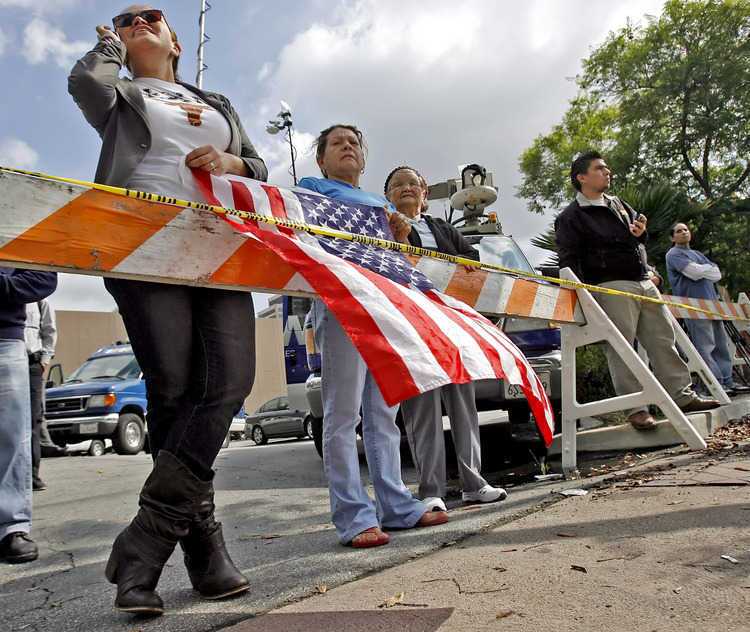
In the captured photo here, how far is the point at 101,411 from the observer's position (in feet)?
41.5

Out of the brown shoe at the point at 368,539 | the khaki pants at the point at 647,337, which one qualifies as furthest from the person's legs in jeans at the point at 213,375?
the khaki pants at the point at 647,337

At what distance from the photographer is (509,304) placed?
12.9 ft

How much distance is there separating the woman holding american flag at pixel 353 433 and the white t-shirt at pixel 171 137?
2.84ft

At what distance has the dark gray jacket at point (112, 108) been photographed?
2270 mm

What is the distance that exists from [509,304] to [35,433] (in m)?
4.36

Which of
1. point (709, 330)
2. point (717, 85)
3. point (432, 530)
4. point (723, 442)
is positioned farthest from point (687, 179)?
point (432, 530)

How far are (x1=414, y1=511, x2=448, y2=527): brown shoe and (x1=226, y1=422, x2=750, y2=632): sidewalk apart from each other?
397 mm

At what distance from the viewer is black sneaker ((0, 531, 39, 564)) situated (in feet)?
10.0

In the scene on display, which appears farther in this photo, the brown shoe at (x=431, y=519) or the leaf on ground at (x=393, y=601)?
the brown shoe at (x=431, y=519)

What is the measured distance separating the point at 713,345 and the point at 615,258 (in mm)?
3177

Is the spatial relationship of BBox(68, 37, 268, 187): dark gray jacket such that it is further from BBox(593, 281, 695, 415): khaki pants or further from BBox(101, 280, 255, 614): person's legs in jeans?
BBox(593, 281, 695, 415): khaki pants

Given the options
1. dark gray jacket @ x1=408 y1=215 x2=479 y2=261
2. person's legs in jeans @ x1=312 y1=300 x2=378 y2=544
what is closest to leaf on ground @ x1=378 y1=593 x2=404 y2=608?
person's legs in jeans @ x1=312 y1=300 x2=378 y2=544

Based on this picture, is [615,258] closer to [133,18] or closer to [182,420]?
[133,18]

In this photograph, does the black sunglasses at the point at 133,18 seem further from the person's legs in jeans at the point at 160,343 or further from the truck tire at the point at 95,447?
the truck tire at the point at 95,447
